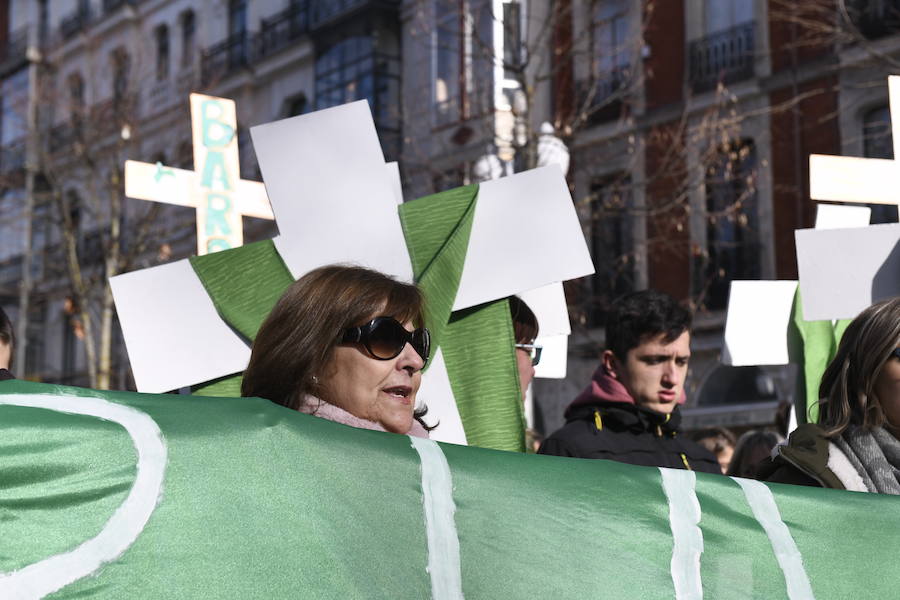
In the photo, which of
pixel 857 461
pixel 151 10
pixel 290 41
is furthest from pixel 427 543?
pixel 151 10

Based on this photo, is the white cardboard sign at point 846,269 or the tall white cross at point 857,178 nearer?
the white cardboard sign at point 846,269

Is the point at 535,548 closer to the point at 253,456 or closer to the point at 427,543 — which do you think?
the point at 427,543

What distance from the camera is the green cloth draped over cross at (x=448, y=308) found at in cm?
360

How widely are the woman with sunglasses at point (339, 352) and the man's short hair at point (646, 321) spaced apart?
1517 millimetres

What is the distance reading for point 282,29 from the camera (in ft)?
83.3

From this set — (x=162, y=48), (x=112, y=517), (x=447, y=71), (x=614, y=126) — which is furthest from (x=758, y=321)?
(x=162, y=48)

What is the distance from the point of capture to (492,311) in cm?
367

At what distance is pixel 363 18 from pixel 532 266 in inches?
763

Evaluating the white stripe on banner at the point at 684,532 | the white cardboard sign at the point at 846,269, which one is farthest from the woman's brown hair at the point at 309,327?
the white cardboard sign at the point at 846,269

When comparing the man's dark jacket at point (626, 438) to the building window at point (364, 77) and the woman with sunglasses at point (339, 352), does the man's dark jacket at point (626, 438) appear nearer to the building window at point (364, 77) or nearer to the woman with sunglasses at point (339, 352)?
the woman with sunglasses at point (339, 352)

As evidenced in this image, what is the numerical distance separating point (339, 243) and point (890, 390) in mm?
1518

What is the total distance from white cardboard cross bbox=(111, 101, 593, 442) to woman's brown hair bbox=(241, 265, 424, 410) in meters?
0.90

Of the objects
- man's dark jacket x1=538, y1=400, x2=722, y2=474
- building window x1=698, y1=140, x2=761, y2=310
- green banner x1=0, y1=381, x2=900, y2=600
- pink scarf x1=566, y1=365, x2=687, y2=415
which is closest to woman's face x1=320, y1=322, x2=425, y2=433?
green banner x1=0, y1=381, x2=900, y2=600

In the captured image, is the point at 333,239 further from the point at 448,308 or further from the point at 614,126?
the point at 614,126
